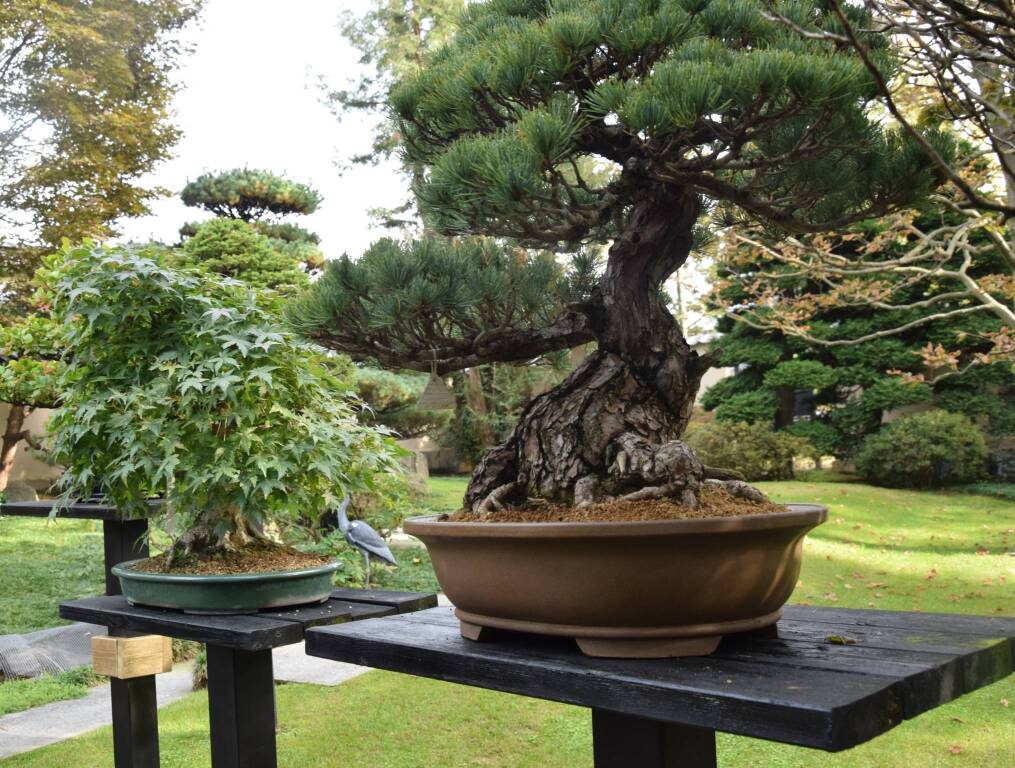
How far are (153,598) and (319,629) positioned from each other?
748mm

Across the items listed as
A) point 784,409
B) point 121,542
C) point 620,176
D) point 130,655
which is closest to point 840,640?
point 620,176

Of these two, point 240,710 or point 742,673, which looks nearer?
point 742,673

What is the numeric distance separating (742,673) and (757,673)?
0.02 meters

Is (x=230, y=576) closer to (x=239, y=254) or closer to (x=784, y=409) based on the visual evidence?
(x=239, y=254)

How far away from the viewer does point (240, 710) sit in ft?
6.29

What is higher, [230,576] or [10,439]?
[10,439]

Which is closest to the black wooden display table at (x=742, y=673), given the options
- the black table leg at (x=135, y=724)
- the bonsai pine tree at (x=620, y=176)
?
the bonsai pine tree at (x=620, y=176)

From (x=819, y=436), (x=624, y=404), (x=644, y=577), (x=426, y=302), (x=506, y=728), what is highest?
(x=426, y=302)

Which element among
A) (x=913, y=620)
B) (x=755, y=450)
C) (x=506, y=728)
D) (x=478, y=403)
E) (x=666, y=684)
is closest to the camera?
(x=666, y=684)

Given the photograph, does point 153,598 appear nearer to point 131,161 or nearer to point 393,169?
point 131,161

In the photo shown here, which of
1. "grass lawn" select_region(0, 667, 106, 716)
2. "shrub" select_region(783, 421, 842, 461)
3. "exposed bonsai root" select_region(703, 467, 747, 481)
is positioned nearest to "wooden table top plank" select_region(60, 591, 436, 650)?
"exposed bonsai root" select_region(703, 467, 747, 481)

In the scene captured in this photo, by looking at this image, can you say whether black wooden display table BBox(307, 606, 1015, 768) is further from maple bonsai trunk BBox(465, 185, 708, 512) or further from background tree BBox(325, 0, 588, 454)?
background tree BBox(325, 0, 588, 454)

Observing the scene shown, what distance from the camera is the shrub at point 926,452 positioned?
10.9 metres

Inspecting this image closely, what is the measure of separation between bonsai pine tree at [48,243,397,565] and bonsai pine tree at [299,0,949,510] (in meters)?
0.24
